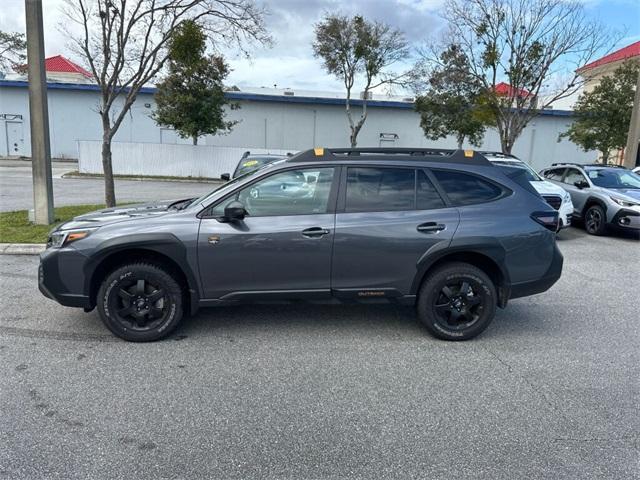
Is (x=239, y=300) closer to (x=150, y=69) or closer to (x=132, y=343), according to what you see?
(x=132, y=343)

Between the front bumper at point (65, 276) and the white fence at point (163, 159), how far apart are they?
68.5ft

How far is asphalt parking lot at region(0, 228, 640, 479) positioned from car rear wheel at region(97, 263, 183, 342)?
0.16m

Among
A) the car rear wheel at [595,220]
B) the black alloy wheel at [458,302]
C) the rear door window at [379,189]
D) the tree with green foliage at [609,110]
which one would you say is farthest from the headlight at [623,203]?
the tree with green foliage at [609,110]

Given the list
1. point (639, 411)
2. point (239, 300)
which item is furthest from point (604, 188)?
point (239, 300)

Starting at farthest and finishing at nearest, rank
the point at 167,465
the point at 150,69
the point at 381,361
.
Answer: the point at 150,69, the point at 381,361, the point at 167,465

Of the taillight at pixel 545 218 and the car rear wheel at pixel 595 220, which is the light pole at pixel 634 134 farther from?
the taillight at pixel 545 218

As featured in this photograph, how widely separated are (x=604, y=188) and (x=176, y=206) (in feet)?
32.2

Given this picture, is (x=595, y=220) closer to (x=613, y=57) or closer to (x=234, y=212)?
(x=234, y=212)

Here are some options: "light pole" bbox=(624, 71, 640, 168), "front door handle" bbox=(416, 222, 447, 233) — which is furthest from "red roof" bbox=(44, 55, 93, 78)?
"front door handle" bbox=(416, 222, 447, 233)

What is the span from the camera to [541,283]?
4449mm

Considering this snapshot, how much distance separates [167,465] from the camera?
101 inches

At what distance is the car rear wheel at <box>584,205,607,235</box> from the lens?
10.1m

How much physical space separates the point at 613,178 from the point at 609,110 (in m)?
13.5

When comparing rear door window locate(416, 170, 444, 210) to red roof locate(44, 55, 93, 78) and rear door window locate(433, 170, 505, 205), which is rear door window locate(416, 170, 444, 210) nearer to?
rear door window locate(433, 170, 505, 205)
